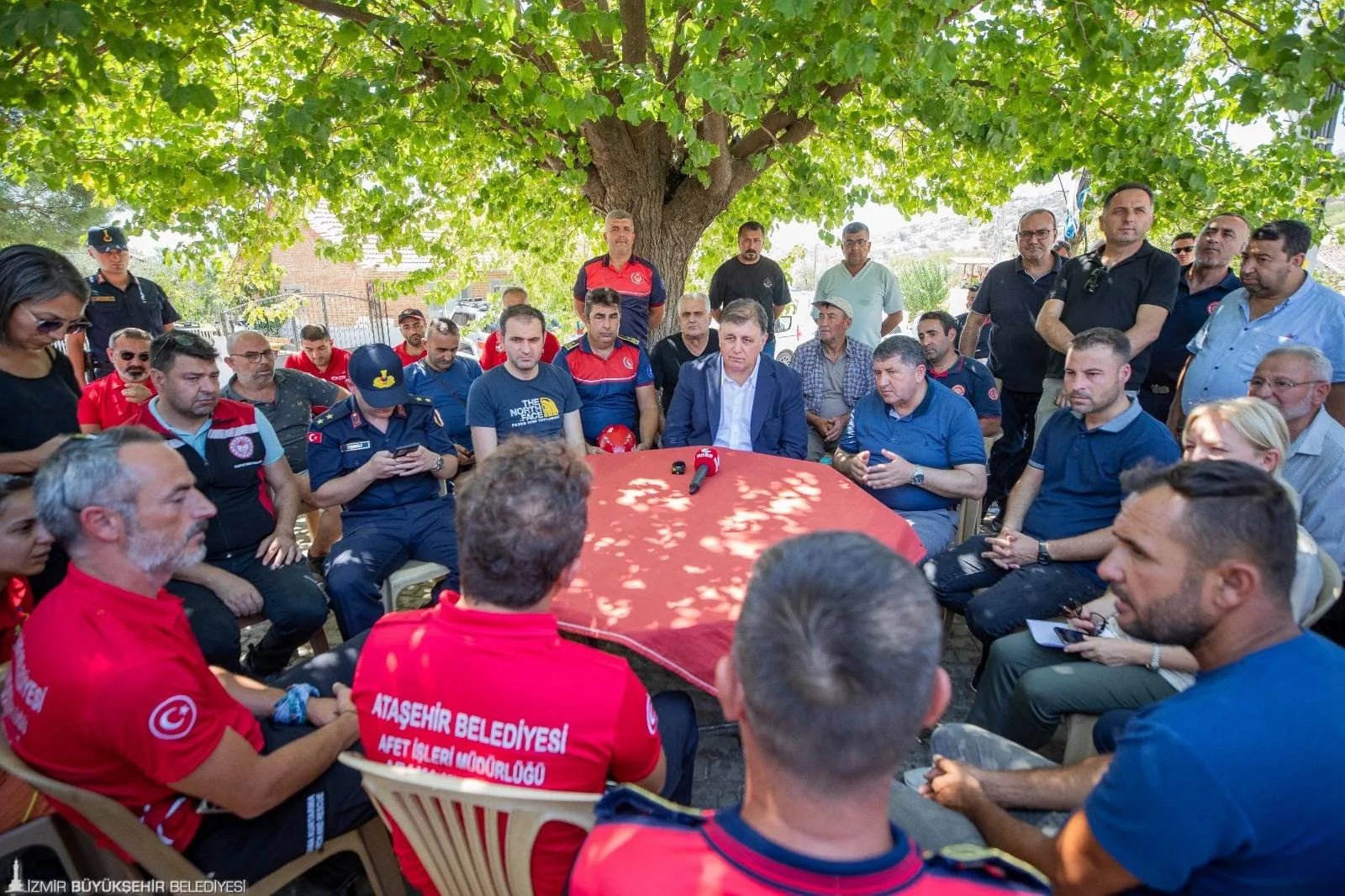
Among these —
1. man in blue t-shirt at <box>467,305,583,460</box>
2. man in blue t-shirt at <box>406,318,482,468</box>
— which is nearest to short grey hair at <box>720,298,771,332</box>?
man in blue t-shirt at <box>467,305,583,460</box>

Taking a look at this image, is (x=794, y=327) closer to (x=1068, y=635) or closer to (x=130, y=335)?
(x=130, y=335)

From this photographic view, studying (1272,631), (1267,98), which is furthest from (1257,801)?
(1267,98)

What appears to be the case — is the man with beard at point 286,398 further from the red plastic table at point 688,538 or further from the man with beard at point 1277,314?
the man with beard at point 1277,314

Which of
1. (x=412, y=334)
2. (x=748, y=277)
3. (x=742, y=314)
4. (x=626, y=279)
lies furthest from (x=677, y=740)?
(x=412, y=334)

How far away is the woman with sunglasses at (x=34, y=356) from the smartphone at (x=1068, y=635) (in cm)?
409

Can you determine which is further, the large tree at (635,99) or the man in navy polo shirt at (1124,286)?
the man in navy polo shirt at (1124,286)

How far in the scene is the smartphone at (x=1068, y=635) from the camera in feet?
9.22

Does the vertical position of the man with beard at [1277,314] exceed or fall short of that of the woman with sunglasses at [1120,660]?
it exceeds it

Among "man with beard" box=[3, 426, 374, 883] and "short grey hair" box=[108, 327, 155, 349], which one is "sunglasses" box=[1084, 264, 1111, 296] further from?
"short grey hair" box=[108, 327, 155, 349]

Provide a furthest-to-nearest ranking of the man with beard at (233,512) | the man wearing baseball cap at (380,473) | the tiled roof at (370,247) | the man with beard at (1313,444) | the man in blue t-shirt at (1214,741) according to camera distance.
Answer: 1. the tiled roof at (370,247)
2. the man wearing baseball cap at (380,473)
3. the man with beard at (233,512)
4. the man with beard at (1313,444)
5. the man in blue t-shirt at (1214,741)

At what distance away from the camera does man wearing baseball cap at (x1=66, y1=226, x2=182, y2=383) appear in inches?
257

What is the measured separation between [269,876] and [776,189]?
9.80 m

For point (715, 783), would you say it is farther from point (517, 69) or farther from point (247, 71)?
point (247, 71)

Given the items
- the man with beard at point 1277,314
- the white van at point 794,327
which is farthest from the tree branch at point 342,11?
the white van at point 794,327
